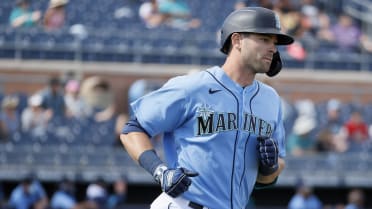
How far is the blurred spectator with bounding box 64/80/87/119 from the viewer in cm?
1098

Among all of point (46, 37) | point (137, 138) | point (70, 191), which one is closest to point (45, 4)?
point (46, 37)

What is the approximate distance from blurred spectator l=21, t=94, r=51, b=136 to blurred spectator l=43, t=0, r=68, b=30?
228 cm

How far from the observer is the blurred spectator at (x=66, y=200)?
9.77 metres

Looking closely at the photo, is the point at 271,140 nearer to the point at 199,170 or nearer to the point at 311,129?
the point at 199,170

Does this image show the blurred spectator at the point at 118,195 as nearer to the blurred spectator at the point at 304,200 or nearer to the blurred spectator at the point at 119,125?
the blurred spectator at the point at 119,125

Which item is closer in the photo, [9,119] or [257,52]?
[257,52]

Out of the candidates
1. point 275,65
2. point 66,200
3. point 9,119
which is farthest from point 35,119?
point 275,65

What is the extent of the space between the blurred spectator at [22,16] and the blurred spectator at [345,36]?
177 inches

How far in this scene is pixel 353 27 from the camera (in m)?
14.7

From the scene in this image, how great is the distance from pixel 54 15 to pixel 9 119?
2.71 metres

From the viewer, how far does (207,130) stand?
400 centimetres

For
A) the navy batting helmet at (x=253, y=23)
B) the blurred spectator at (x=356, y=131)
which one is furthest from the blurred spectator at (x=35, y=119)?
the navy batting helmet at (x=253, y=23)

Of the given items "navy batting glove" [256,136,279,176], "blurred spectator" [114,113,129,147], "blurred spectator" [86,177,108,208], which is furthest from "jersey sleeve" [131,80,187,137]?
"blurred spectator" [114,113,129,147]

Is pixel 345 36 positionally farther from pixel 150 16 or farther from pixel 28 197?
pixel 28 197
